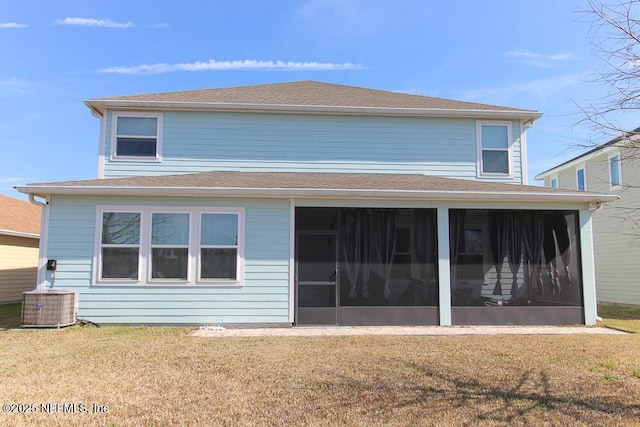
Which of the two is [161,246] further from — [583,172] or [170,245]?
[583,172]

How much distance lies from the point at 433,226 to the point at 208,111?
6.40 m

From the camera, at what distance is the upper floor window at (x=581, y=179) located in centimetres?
1655

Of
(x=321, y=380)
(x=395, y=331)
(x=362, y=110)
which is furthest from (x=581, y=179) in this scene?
(x=321, y=380)

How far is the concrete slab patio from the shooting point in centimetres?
823

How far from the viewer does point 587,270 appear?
9.32 m

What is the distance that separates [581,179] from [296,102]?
12046 millimetres

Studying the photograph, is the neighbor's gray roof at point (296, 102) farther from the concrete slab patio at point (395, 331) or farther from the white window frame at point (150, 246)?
the concrete slab patio at point (395, 331)

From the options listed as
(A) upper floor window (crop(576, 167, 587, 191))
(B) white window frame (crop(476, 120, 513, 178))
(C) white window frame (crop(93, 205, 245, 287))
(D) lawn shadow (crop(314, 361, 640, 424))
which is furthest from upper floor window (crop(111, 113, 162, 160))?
(A) upper floor window (crop(576, 167, 587, 191))

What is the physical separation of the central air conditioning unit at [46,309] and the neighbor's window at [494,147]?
33.4 feet

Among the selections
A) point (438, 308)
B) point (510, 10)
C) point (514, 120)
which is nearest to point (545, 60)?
point (510, 10)

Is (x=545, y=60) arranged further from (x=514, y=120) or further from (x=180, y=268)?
(x=180, y=268)

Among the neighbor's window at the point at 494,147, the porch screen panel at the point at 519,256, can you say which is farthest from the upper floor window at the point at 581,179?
the porch screen panel at the point at 519,256

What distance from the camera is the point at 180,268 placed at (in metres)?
9.02

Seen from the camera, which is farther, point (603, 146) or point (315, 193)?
point (315, 193)
